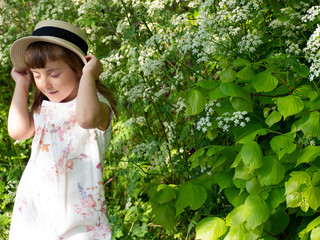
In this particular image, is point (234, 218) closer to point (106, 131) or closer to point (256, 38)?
point (106, 131)

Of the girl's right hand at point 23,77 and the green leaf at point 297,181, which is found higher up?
the girl's right hand at point 23,77

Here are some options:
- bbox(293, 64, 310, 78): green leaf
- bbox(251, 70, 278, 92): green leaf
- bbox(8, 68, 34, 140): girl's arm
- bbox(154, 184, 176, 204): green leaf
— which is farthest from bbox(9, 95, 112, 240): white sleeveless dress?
bbox(293, 64, 310, 78): green leaf

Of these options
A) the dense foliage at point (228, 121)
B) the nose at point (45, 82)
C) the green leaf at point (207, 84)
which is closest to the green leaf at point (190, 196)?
the dense foliage at point (228, 121)

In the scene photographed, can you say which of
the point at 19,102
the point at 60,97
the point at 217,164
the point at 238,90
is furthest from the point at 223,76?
the point at 19,102

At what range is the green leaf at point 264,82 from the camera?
2.22 m

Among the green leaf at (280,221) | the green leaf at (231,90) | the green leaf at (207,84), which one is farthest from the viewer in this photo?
the green leaf at (280,221)

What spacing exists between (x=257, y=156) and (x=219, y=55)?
90 cm

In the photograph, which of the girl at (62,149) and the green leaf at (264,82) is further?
the green leaf at (264,82)

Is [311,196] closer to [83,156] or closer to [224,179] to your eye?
[224,179]

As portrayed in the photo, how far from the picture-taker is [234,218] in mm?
2291

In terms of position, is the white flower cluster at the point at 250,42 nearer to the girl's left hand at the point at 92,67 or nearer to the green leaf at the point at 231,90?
the green leaf at the point at 231,90

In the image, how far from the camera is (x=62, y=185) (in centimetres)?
206

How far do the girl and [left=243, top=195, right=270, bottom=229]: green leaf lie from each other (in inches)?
24.1

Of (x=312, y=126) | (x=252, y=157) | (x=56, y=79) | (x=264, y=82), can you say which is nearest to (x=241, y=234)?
(x=252, y=157)
